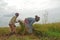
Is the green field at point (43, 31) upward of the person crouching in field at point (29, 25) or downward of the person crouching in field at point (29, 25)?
downward

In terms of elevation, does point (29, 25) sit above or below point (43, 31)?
above

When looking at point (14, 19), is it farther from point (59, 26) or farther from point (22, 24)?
point (59, 26)

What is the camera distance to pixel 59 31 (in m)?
17.3

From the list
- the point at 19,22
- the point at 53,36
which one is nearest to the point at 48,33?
the point at 53,36

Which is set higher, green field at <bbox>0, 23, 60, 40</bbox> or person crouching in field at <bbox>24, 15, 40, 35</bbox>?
person crouching in field at <bbox>24, 15, 40, 35</bbox>

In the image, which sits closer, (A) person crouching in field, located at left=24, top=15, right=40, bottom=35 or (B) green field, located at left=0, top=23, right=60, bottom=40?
(B) green field, located at left=0, top=23, right=60, bottom=40

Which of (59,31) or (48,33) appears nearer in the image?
(48,33)

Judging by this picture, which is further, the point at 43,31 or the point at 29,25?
the point at 43,31

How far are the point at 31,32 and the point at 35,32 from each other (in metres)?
0.31

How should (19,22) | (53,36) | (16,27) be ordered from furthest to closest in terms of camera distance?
(16,27) < (19,22) < (53,36)

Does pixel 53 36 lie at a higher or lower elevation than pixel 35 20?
lower

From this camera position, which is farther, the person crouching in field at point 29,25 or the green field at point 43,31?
the person crouching in field at point 29,25

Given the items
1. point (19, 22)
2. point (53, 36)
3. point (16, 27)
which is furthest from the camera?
point (16, 27)

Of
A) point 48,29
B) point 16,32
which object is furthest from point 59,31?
point 16,32
